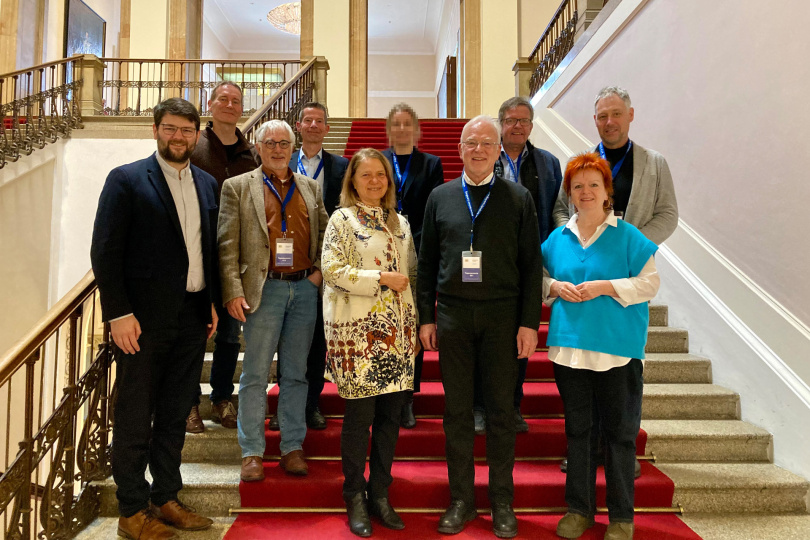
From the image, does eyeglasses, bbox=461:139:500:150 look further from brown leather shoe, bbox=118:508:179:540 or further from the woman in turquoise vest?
brown leather shoe, bbox=118:508:179:540

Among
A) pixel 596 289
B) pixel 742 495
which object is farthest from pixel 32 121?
pixel 742 495

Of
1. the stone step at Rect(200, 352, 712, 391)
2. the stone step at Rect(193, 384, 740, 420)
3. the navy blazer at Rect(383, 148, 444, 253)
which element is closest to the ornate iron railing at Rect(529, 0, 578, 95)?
the stone step at Rect(200, 352, 712, 391)

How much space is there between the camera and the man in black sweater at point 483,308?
2.20m

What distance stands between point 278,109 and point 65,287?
348 centimetres

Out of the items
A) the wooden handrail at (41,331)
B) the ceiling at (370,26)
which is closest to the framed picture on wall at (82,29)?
the ceiling at (370,26)

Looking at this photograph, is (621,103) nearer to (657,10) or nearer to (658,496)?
(658,496)

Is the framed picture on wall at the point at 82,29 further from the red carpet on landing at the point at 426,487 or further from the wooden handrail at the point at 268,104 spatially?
the red carpet on landing at the point at 426,487

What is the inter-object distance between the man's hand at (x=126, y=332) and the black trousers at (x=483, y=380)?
1.15 metres

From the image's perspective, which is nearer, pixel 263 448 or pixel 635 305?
pixel 635 305

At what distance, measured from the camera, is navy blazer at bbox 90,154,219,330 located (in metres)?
2.06

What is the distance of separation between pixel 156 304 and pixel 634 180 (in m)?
2.12

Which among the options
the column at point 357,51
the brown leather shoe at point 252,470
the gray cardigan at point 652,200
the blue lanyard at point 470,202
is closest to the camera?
the blue lanyard at point 470,202

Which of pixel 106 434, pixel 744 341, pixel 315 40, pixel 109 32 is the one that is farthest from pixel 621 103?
pixel 109 32

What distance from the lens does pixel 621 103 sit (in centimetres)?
260
